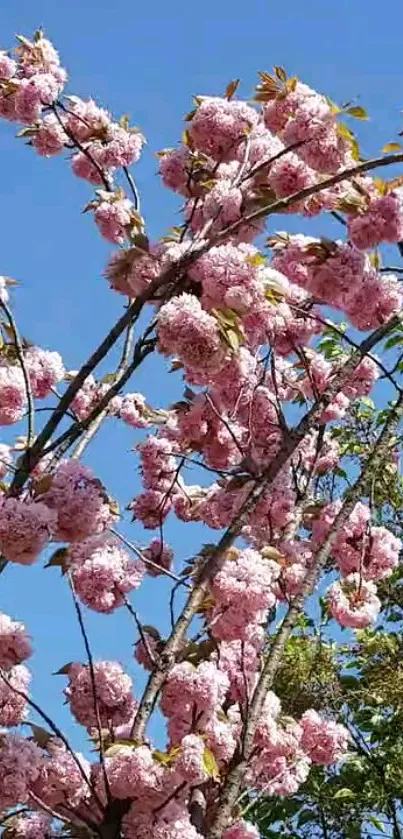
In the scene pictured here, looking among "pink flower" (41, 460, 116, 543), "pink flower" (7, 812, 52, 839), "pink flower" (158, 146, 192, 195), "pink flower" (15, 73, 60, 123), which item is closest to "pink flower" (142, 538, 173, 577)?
"pink flower" (41, 460, 116, 543)

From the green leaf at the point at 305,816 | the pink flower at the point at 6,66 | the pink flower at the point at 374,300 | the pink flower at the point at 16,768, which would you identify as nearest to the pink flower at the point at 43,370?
the pink flower at the point at 6,66

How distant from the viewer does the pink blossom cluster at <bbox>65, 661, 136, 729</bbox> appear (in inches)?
112

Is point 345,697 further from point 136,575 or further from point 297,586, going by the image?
point 136,575

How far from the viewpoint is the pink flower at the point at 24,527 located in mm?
2430

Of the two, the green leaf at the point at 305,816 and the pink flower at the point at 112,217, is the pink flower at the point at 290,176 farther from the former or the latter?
the green leaf at the point at 305,816

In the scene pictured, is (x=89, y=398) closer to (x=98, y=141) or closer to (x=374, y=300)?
(x=98, y=141)

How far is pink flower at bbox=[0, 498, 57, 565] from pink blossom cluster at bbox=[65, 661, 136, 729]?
52 centimetres

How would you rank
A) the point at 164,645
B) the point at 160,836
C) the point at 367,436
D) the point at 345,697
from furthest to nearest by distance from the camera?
the point at 367,436 → the point at 345,697 → the point at 164,645 → the point at 160,836

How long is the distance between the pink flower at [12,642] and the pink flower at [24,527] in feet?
1.14

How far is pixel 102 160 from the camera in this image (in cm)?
418

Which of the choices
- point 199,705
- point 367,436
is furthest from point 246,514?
point 367,436

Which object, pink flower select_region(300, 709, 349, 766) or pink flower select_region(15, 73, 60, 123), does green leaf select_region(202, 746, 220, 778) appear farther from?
pink flower select_region(15, 73, 60, 123)

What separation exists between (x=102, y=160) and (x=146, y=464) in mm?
1221

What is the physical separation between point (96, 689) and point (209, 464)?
42.1 inches
